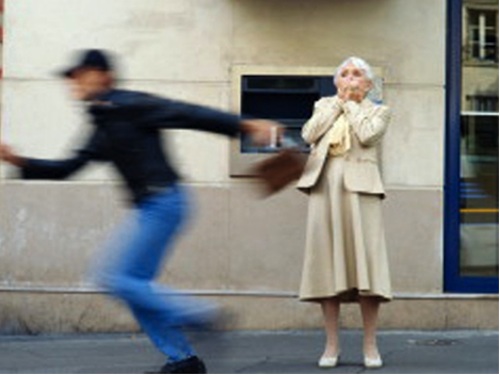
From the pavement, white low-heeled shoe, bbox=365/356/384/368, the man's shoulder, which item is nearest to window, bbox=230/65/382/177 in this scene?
the pavement

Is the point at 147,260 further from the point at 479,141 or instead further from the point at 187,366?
the point at 479,141

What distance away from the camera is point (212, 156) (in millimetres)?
8438

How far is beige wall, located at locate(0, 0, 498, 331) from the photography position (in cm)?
Result: 834

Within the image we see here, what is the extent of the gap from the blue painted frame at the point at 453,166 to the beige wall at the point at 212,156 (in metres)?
0.10

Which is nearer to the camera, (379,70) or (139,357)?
(139,357)

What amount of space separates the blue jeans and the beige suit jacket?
57.4 inches

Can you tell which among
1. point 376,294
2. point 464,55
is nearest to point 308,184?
point 376,294

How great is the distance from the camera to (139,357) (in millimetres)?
7152

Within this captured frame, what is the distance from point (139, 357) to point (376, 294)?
1789 millimetres

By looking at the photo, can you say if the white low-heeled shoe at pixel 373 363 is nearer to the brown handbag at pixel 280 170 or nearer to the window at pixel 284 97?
the brown handbag at pixel 280 170

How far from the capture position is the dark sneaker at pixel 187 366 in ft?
17.8

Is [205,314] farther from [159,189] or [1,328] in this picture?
[1,328]

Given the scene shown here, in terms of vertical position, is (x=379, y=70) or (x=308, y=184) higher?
(x=379, y=70)

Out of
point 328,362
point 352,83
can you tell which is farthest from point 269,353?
point 352,83
